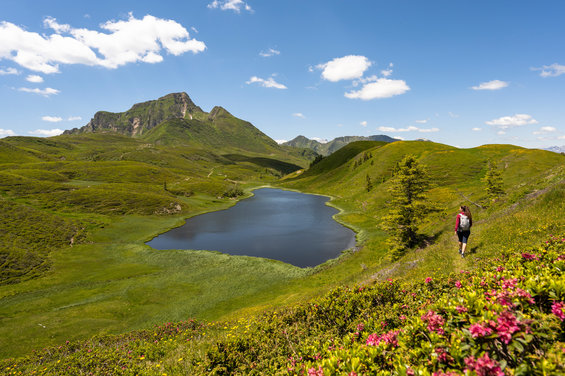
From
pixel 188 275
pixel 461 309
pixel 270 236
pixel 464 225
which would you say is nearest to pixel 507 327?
pixel 461 309

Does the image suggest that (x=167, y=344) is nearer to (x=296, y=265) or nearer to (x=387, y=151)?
(x=296, y=265)

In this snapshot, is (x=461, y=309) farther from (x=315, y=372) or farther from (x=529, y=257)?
(x=529, y=257)

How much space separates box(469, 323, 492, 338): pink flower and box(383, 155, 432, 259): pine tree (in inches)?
1505

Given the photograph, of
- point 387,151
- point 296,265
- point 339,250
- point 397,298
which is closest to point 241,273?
point 296,265

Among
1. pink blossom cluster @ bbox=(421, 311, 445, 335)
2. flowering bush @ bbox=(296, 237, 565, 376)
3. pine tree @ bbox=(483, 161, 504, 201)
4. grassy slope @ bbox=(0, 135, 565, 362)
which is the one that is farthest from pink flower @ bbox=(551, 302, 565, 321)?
pine tree @ bbox=(483, 161, 504, 201)

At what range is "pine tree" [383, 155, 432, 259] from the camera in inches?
1624

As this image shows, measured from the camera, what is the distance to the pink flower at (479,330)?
522 cm

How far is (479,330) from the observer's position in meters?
5.26

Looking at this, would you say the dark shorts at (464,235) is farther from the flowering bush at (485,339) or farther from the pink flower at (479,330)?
the pink flower at (479,330)

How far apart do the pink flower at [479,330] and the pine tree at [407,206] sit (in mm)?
38235

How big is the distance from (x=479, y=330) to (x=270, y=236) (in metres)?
84.1

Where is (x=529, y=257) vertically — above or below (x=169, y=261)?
above

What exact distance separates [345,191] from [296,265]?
119424mm

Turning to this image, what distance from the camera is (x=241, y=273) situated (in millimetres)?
54719
